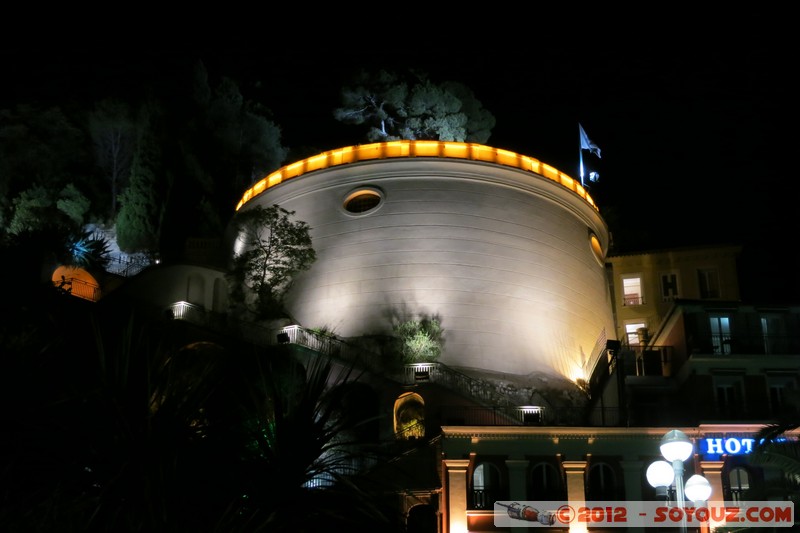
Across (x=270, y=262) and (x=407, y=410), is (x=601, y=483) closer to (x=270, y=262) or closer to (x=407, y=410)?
(x=407, y=410)

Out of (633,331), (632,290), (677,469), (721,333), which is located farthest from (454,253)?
(677,469)

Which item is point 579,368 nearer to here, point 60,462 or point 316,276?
point 316,276

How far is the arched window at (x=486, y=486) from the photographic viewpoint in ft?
Answer: 92.9

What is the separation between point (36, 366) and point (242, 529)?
13.7 ft

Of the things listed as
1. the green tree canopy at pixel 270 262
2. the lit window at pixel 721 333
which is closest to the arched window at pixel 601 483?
the lit window at pixel 721 333

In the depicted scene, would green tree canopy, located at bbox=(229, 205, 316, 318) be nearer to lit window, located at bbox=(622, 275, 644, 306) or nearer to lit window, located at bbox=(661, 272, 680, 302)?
lit window, located at bbox=(622, 275, 644, 306)

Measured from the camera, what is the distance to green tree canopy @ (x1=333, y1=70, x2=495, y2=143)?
5459cm

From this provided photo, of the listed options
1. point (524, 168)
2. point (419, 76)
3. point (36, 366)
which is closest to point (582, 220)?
point (524, 168)

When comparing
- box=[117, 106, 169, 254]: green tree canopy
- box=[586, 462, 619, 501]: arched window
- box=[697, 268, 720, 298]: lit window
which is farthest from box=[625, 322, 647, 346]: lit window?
box=[117, 106, 169, 254]: green tree canopy

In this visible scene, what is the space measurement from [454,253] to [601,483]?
11693 millimetres

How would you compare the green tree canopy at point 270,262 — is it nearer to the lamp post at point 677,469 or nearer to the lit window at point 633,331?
the lit window at point 633,331

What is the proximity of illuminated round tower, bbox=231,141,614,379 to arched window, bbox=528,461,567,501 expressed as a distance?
720 cm

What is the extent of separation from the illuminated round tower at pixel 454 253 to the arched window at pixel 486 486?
725 cm

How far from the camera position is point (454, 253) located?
3791 cm
